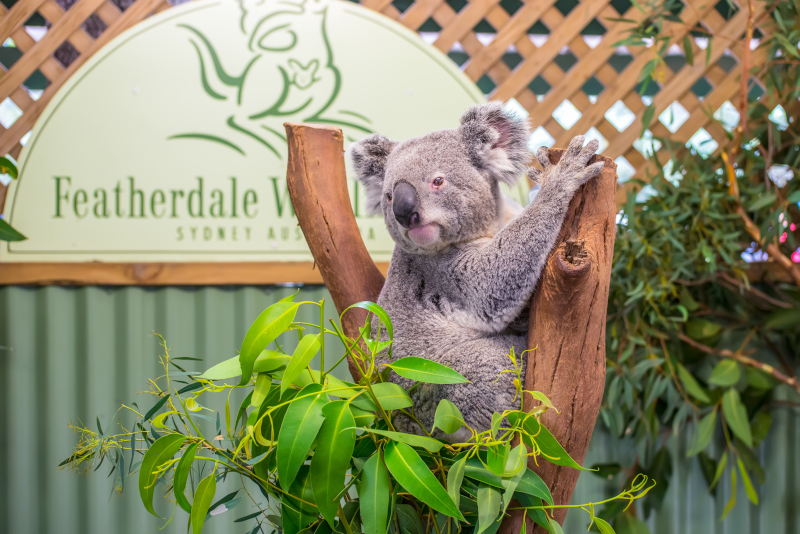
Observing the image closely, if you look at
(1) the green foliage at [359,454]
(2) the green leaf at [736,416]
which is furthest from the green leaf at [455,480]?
(2) the green leaf at [736,416]

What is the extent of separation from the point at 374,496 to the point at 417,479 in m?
0.06

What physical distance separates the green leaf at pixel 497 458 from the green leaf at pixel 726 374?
3.82 ft

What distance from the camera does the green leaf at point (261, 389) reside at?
27.3 inches

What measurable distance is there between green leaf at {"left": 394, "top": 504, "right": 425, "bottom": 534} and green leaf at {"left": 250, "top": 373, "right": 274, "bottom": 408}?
0.24 metres

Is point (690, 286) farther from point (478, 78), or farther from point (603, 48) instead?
point (478, 78)

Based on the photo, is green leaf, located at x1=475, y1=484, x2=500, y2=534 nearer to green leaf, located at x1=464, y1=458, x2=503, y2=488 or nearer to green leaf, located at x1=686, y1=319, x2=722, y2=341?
green leaf, located at x1=464, y1=458, x2=503, y2=488

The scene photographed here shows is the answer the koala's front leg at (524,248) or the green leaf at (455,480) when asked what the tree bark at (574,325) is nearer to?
the koala's front leg at (524,248)

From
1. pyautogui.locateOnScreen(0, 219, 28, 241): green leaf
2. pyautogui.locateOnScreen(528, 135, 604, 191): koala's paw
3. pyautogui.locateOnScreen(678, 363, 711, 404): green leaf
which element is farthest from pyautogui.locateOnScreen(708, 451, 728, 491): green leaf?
pyautogui.locateOnScreen(0, 219, 28, 241): green leaf

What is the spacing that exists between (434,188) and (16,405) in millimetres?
1697

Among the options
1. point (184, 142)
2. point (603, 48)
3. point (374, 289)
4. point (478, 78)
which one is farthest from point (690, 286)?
point (184, 142)

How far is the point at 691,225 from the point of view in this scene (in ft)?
5.25

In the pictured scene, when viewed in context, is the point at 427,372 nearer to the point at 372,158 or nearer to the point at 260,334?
the point at 260,334

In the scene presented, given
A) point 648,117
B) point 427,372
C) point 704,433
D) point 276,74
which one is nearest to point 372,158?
point 427,372

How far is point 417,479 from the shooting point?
0.61 metres
